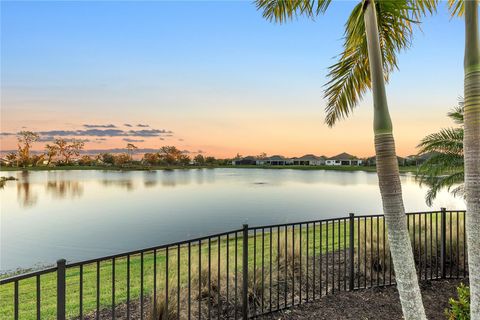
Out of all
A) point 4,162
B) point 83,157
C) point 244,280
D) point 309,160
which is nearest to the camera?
point 244,280

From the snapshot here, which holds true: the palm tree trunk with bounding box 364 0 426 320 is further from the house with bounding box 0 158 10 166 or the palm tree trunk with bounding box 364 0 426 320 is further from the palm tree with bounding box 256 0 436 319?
the house with bounding box 0 158 10 166

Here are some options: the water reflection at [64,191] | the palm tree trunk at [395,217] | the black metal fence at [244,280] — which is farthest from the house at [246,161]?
the palm tree trunk at [395,217]

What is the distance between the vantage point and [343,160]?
109688 mm

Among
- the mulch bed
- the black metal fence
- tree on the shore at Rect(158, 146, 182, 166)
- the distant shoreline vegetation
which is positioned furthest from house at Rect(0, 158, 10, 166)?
the mulch bed

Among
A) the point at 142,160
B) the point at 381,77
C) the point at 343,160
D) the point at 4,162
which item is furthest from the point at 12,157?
the point at 343,160

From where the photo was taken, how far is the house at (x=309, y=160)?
11319 cm

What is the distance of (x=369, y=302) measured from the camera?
4.43 m

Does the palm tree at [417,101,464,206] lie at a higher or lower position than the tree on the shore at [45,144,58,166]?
lower

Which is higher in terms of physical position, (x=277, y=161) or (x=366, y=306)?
(x=277, y=161)

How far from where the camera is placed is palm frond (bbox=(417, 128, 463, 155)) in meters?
8.95

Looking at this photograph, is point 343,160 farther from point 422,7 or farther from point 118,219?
point 422,7

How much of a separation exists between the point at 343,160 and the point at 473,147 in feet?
371

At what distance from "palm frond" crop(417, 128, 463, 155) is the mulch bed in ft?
17.1

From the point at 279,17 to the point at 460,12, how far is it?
2915mm
